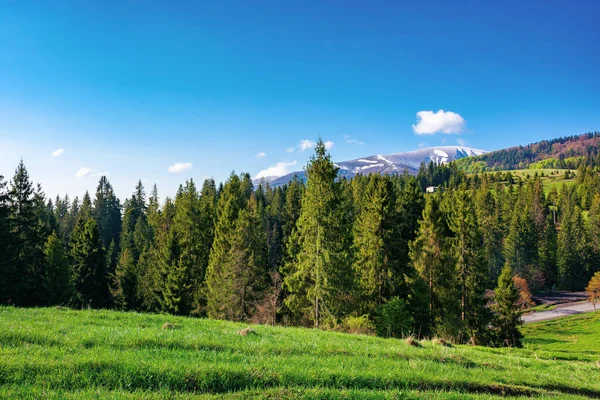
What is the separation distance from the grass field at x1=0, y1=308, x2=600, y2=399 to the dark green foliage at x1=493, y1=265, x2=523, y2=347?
3072 centimetres

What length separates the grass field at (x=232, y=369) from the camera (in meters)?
6.51

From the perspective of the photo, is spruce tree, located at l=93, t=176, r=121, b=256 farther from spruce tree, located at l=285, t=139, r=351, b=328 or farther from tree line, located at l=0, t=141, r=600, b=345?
spruce tree, located at l=285, t=139, r=351, b=328

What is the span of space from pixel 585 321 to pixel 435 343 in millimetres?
77410

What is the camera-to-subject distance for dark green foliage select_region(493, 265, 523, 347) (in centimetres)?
3934

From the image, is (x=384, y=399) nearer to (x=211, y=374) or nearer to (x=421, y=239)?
(x=211, y=374)

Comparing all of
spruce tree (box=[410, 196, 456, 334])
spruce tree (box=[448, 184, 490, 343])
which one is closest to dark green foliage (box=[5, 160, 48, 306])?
spruce tree (box=[410, 196, 456, 334])

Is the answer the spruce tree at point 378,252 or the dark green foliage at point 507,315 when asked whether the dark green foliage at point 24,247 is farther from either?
the dark green foliage at point 507,315

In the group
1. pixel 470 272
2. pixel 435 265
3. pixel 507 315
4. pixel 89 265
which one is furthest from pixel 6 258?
pixel 507 315

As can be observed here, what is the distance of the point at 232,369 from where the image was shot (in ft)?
24.6

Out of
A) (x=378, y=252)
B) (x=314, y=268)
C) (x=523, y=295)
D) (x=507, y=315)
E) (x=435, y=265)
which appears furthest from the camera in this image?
(x=523, y=295)

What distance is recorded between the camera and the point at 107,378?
6656mm

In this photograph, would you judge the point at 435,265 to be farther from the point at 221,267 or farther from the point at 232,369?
the point at 232,369

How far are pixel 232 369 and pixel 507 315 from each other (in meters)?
43.1

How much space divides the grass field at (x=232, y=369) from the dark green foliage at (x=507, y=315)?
30719 millimetres
